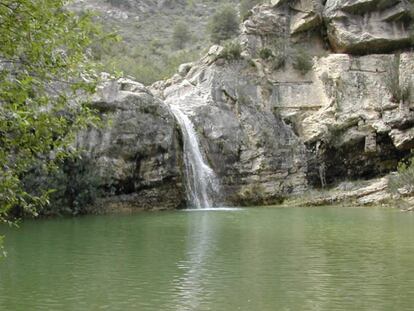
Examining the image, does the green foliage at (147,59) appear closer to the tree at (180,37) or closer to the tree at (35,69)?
the tree at (180,37)

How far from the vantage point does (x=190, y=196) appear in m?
33.3

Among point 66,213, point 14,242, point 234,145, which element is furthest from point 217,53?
point 14,242

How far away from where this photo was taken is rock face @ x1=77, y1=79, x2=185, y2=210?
3103 cm

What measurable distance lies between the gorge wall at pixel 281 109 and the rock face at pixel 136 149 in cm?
5

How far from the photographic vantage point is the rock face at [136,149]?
31031 mm

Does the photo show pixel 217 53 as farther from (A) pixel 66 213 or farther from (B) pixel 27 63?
(B) pixel 27 63

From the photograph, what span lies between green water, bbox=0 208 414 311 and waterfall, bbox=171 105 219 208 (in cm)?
1162

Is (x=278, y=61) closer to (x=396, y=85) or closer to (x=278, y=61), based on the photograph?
(x=278, y=61)

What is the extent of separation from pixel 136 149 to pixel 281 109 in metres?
10.3

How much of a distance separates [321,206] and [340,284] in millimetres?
21597

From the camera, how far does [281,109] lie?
37469mm

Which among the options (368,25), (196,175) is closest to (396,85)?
(368,25)

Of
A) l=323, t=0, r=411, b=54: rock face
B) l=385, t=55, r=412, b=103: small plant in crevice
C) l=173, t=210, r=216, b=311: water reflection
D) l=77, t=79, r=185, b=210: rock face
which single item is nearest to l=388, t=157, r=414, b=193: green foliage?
l=385, t=55, r=412, b=103: small plant in crevice

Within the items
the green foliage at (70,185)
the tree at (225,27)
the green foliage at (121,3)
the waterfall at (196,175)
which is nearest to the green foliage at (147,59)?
the tree at (225,27)
